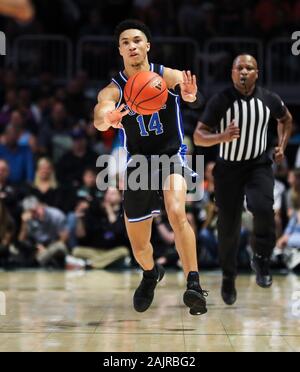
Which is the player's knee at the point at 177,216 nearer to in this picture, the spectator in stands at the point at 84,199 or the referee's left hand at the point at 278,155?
the referee's left hand at the point at 278,155

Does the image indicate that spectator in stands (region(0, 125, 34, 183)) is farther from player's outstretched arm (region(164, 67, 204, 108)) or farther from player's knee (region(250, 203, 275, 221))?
player's outstretched arm (region(164, 67, 204, 108))

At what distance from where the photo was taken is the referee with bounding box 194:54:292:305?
6637 millimetres

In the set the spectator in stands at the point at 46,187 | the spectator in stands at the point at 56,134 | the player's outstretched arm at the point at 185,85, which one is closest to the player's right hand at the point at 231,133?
the player's outstretched arm at the point at 185,85

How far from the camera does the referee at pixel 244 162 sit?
6.64 metres

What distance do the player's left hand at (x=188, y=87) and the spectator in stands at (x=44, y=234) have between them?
5492 millimetres

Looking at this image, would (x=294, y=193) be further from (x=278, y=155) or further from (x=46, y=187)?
(x=278, y=155)

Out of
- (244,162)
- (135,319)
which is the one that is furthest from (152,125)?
(135,319)

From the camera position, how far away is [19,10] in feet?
45.1

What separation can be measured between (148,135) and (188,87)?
49 centimetres

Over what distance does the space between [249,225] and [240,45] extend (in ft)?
15.7

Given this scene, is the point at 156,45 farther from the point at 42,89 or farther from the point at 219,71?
the point at 42,89
